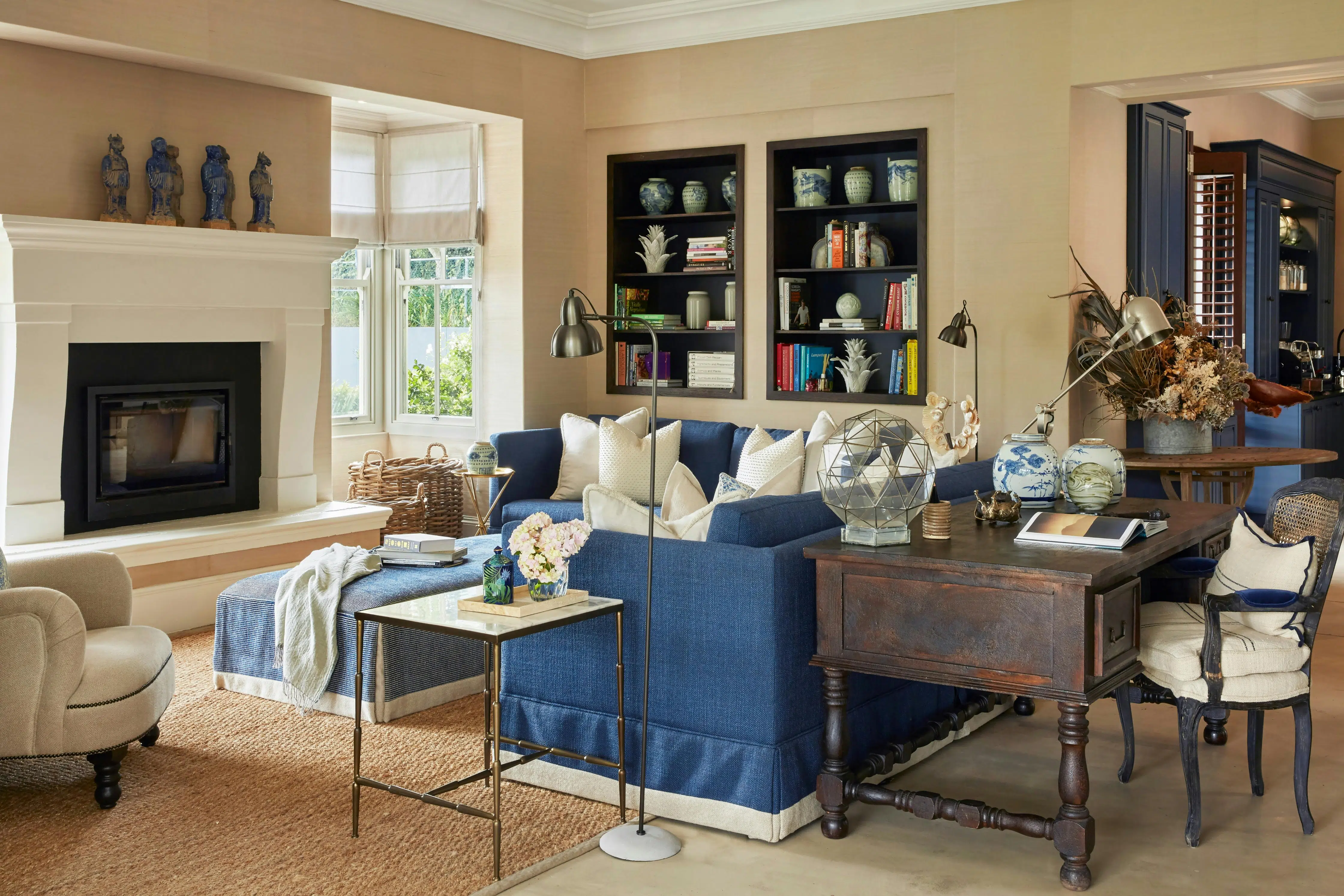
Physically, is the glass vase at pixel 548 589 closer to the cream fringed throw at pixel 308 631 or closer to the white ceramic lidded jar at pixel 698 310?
the cream fringed throw at pixel 308 631

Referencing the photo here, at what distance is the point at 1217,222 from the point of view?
8.86 metres

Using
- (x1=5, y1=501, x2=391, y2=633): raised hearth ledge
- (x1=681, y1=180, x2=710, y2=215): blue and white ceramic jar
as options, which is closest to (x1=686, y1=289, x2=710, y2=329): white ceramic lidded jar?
(x1=681, y1=180, x2=710, y2=215): blue and white ceramic jar

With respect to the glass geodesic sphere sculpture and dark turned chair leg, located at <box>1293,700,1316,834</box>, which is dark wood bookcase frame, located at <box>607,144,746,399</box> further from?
dark turned chair leg, located at <box>1293,700,1316,834</box>

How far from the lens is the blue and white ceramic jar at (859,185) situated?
7.00m

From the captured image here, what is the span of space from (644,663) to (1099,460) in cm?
159

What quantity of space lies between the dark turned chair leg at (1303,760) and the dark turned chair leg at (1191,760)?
30 cm

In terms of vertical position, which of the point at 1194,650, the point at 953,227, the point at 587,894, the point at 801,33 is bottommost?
the point at 587,894

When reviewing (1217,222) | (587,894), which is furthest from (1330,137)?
(587,894)

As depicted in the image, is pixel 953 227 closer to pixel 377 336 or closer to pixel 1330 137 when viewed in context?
pixel 377 336

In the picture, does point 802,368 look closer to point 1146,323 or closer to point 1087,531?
point 1146,323

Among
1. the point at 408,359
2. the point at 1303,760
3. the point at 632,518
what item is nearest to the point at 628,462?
the point at 408,359

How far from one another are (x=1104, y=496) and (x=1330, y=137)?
28.1 ft

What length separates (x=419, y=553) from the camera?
512cm

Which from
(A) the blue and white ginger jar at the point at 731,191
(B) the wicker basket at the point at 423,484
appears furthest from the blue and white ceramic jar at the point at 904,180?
(B) the wicker basket at the point at 423,484
